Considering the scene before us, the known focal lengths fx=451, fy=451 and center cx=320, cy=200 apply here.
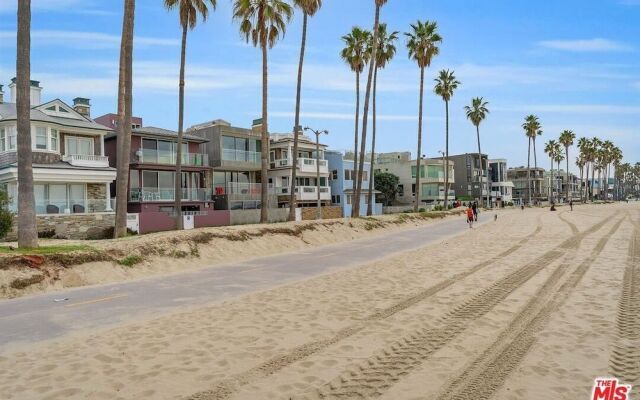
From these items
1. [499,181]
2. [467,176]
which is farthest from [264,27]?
[499,181]

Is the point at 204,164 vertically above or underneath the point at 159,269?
above

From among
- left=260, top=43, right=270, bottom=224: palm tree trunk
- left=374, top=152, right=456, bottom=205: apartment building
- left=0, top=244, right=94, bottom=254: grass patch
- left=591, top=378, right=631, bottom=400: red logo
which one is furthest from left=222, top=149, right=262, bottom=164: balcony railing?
left=374, top=152, right=456, bottom=205: apartment building

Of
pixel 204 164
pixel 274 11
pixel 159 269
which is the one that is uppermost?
pixel 274 11

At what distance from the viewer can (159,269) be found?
1670 cm

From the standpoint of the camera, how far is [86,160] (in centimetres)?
3266

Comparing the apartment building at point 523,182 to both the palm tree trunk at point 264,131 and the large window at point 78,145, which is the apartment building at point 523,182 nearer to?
the palm tree trunk at point 264,131

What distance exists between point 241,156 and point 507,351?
40921 millimetres

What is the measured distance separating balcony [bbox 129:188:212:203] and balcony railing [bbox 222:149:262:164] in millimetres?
5526

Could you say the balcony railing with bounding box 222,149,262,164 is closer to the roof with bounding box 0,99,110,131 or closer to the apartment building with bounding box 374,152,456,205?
the roof with bounding box 0,99,110,131

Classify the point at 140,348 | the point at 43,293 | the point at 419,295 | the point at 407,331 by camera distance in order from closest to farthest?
the point at 140,348
the point at 407,331
the point at 419,295
the point at 43,293

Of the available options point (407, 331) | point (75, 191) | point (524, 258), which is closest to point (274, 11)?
point (75, 191)

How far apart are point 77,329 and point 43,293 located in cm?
531

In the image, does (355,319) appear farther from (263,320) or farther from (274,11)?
(274,11)

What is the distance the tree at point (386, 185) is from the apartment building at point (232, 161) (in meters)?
31.2
